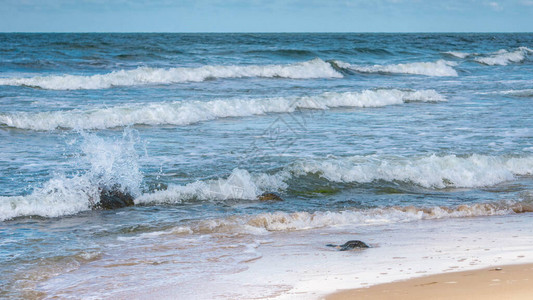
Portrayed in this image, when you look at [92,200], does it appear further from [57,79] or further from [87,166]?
[57,79]

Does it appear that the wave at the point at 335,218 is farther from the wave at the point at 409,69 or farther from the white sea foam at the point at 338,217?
the wave at the point at 409,69

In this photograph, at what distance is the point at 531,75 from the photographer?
2809 cm

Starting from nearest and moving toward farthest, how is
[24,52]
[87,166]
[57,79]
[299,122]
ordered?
[87,166] → [299,122] → [57,79] → [24,52]

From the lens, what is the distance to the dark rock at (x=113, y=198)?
24.9ft

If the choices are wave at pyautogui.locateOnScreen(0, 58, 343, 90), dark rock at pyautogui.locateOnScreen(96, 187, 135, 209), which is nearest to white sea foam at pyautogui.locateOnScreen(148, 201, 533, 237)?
dark rock at pyautogui.locateOnScreen(96, 187, 135, 209)

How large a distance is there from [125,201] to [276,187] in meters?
1.99

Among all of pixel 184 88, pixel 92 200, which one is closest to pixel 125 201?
pixel 92 200

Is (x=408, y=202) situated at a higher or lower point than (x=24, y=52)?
lower

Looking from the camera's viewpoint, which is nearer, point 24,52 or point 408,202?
point 408,202

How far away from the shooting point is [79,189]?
25.3 feet

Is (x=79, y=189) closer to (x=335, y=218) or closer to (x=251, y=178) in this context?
(x=251, y=178)

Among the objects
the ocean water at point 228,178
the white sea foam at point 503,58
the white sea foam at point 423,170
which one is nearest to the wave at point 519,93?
the ocean water at point 228,178

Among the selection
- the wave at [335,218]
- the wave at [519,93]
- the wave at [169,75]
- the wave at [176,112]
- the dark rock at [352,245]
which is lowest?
the wave at [335,218]

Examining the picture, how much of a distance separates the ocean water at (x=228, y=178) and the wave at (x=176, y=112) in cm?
4
